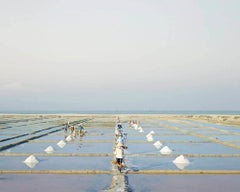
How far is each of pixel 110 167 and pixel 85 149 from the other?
20.9 ft

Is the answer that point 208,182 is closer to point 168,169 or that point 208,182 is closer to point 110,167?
point 168,169

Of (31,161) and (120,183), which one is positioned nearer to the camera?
(120,183)

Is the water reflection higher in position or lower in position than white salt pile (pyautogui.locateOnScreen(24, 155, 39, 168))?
lower

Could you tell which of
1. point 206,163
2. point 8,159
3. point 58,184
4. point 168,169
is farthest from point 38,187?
point 206,163

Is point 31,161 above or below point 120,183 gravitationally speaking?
above

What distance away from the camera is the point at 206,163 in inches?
624

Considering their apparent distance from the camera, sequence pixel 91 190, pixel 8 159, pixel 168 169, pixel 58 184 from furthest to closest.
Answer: pixel 8 159 → pixel 168 169 → pixel 58 184 → pixel 91 190

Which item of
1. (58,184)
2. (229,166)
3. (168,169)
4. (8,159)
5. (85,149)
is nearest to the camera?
(58,184)

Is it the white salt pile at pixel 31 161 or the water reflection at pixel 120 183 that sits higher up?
the white salt pile at pixel 31 161

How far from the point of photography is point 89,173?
13109mm

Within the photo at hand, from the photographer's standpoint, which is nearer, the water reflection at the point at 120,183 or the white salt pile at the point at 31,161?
the water reflection at the point at 120,183

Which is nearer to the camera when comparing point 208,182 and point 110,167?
point 208,182

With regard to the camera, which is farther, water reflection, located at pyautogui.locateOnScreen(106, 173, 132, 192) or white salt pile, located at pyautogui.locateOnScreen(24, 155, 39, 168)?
white salt pile, located at pyautogui.locateOnScreen(24, 155, 39, 168)

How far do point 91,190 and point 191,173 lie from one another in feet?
14.1
